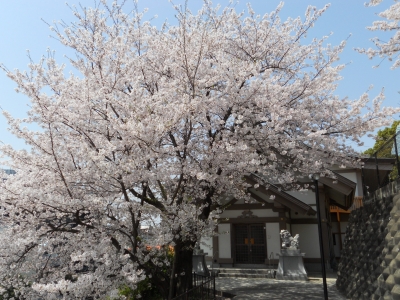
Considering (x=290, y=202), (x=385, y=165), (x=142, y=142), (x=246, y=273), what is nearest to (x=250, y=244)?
(x=246, y=273)

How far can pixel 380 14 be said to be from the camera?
9422 mm

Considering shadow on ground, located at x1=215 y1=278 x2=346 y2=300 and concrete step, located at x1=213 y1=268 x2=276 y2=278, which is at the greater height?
concrete step, located at x1=213 y1=268 x2=276 y2=278

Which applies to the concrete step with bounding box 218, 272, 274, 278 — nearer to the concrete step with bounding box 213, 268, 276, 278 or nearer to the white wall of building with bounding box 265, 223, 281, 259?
the concrete step with bounding box 213, 268, 276, 278

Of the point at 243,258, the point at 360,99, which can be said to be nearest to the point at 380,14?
the point at 360,99

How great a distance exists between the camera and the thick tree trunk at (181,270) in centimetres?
881

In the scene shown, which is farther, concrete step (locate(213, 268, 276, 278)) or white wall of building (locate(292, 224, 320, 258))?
white wall of building (locate(292, 224, 320, 258))

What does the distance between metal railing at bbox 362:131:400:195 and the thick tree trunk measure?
5.85 meters

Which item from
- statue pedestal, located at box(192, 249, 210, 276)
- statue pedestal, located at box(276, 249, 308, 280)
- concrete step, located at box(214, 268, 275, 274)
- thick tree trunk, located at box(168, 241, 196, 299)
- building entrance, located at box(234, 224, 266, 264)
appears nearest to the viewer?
thick tree trunk, located at box(168, 241, 196, 299)

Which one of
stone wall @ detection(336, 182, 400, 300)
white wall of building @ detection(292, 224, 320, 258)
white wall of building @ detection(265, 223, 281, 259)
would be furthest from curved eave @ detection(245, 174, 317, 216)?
stone wall @ detection(336, 182, 400, 300)

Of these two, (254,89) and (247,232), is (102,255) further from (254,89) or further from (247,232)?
(247,232)

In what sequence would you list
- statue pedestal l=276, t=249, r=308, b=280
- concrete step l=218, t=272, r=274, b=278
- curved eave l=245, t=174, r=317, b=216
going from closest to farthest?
statue pedestal l=276, t=249, r=308, b=280 → concrete step l=218, t=272, r=274, b=278 → curved eave l=245, t=174, r=317, b=216

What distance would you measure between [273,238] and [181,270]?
Answer: 31.4 feet

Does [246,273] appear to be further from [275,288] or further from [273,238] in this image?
[275,288]

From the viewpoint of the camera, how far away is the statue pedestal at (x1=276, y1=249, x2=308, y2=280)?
598 inches
